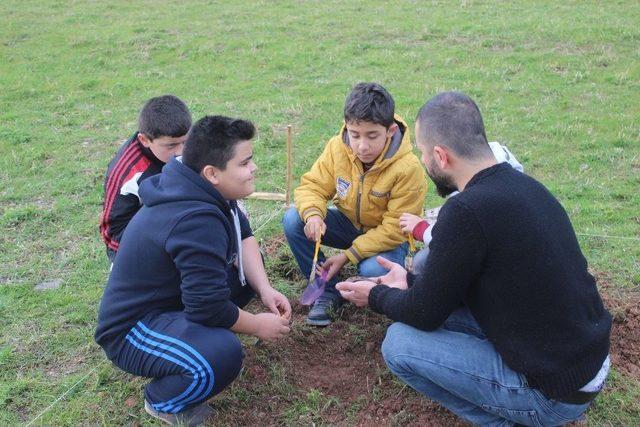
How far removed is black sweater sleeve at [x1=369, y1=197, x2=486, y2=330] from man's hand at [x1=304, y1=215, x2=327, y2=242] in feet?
3.84

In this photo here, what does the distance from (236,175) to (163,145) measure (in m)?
1.07

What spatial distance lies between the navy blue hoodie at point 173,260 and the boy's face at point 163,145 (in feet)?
2.99

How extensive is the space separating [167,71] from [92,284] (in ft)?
22.5

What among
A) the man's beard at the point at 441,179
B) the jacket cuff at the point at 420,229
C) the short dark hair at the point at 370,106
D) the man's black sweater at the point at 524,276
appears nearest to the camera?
the man's black sweater at the point at 524,276

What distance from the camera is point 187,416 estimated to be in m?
3.27

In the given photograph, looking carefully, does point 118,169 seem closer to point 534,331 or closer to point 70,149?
point 534,331

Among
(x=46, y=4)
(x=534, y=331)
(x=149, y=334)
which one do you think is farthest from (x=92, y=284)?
(x=46, y=4)

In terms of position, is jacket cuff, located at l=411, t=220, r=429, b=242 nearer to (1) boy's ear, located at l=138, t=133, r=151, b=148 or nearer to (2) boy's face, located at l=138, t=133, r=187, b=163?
(2) boy's face, located at l=138, t=133, r=187, b=163

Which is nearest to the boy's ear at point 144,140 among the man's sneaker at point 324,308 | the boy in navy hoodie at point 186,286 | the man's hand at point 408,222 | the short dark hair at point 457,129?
the boy in navy hoodie at point 186,286

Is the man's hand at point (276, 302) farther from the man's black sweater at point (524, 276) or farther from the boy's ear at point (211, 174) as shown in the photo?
the man's black sweater at point (524, 276)

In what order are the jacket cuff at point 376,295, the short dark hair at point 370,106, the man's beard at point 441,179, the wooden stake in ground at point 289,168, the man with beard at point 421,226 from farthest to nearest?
1. the wooden stake in ground at point 289,168
2. the short dark hair at point 370,106
3. the man with beard at point 421,226
4. the jacket cuff at point 376,295
5. the man's beard at point 441,179

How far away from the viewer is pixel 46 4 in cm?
Result: 1634

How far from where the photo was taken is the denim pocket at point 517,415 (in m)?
2.83

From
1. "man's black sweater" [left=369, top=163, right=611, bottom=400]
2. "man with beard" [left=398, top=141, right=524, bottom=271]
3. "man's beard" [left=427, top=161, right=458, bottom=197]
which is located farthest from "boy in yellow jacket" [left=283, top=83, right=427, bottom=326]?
"man's black sweater" [left=369, top=163, right=611, bottom=400]
